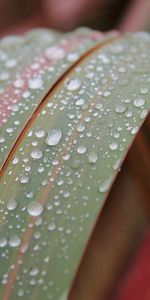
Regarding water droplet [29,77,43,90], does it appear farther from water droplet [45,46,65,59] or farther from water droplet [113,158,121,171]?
water droplet [113,158,121,171]

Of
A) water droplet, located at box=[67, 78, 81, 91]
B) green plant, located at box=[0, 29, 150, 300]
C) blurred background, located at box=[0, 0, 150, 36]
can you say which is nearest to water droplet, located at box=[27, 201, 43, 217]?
green plant, located at box=[0, 29, 150, 300]

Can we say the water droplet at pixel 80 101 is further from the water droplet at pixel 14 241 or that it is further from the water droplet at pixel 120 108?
the water droplet at pixel 14 241

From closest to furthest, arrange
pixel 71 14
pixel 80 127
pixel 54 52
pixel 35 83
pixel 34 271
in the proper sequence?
pixel 34 271 → pixel 80 127 → pixel 35 83 → pixel 54 52 → pixel 71 14

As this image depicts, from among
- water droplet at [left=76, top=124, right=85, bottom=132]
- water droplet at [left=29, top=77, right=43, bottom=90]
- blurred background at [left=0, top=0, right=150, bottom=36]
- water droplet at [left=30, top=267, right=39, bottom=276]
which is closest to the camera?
water droplet at [left=30, top=267, right=39, bottom=276]

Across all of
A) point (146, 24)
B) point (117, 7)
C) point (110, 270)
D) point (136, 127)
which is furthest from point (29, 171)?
point (117, 7)

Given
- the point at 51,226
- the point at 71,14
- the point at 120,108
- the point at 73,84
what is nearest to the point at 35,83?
the point at 73,84

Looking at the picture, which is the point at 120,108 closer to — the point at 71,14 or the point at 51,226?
the point at 51,226

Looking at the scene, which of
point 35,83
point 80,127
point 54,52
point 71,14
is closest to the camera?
point 80,127
